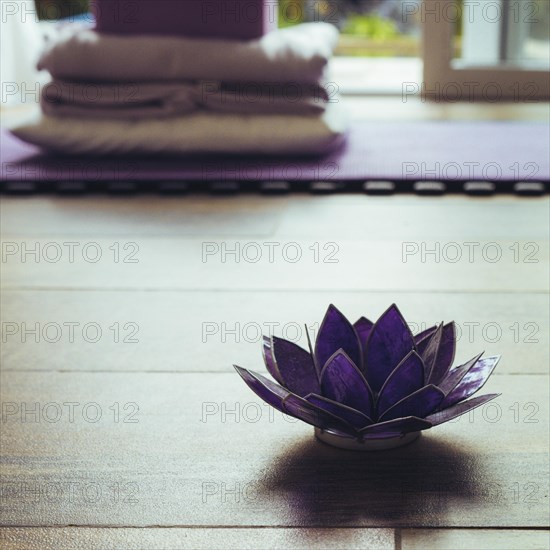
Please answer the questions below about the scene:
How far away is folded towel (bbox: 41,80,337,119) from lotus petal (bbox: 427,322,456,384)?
1.45 metres

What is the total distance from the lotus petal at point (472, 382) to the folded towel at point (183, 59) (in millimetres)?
1495

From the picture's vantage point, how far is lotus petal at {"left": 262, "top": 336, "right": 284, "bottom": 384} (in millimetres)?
874

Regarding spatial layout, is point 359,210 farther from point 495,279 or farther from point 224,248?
point 495,279

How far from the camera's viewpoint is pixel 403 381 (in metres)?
0.81

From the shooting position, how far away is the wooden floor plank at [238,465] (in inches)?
29.4

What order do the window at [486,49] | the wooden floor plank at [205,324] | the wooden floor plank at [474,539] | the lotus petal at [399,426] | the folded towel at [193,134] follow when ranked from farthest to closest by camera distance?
1. the window at [486,49]
2. the folded towel at [193,134]
3. the wooden floor plank at [205,324]
4. the lotus petal at [399,426]
5. the wooden floor plank at [474,539]

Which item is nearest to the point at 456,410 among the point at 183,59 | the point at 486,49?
the point at 183,59

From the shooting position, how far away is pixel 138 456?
2.79 ft

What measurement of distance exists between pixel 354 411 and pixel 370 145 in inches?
63.7

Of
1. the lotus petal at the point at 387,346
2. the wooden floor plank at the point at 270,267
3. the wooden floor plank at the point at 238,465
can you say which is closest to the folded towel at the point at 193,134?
the wooden floor plank at the point at 270,267

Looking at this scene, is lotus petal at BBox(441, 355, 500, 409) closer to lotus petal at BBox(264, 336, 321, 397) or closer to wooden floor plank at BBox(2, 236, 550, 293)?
lotus petal at BBox(264, 336, 321, 397)

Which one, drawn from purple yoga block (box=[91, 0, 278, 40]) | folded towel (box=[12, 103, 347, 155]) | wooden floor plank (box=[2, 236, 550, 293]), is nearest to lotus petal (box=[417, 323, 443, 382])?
wooden floor plank (box=[2, 236, 550, 293])

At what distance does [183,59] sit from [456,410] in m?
1.62

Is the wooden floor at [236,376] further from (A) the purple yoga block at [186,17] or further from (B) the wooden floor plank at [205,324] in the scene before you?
(A) the purple yoga block at [186,17]
